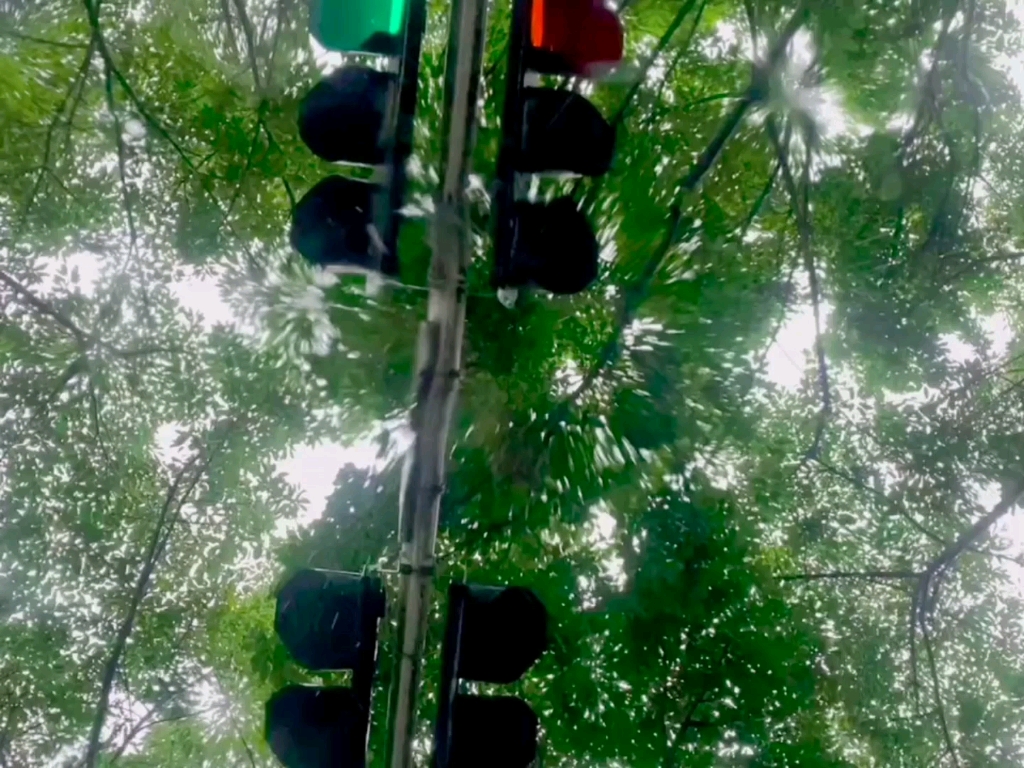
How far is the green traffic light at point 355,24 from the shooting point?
8.46 ft

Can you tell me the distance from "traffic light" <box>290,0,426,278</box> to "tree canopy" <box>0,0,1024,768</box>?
152 inches

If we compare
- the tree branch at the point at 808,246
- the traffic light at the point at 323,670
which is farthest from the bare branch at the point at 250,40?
the traffic light at the point at 323,670

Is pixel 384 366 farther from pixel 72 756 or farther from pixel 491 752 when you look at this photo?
pixel 491 752

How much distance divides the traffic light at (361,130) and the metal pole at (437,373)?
0.30 metres

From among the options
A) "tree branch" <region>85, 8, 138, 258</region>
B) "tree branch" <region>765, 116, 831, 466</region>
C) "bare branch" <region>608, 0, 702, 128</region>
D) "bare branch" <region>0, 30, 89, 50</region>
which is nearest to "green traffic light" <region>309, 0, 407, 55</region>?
"tree branch" <region>85, 8, 138, 258</region>

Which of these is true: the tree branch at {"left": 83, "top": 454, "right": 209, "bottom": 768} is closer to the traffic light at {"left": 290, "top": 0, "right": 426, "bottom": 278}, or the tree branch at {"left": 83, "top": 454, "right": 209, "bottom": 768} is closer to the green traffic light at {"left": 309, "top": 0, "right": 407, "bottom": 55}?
the traffic light at {"left": 290, "top": 0, "right": 426, "bottom": 278}

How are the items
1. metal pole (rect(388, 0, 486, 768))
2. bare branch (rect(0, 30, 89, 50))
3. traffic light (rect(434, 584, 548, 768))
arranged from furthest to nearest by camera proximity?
bare branch (rect(0, 30, 89, 50))
metal pole (rect(388, 0, 486, 768))
traffic light (rect(434, 584, 548, 768))

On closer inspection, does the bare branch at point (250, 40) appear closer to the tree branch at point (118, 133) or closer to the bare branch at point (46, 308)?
the tree branch at point (118, 133)

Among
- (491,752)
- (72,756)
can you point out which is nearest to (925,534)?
(491,752)

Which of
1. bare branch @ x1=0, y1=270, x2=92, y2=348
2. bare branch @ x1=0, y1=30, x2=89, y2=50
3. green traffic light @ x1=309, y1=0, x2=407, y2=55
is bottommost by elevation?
green traffic light @ x1=309, y1=0, x2=407, y2=55

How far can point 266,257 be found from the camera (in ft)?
24.0

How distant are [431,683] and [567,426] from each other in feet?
6.34

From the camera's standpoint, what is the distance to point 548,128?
2.61 m

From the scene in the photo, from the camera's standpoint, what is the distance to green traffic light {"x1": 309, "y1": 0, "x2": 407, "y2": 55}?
8.46ft
